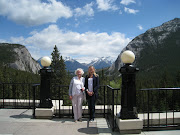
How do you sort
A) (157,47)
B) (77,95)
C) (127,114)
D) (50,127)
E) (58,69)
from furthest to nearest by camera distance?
(157,47), (58,69), (77,95), (50,127), (127,114)

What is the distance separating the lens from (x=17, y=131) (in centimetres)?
396

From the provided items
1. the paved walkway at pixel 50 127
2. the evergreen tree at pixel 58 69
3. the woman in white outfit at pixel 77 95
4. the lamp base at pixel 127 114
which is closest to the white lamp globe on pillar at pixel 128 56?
the lamp base at pixel 127 114

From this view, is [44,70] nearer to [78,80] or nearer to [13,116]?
[78,80]

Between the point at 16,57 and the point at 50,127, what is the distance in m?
123

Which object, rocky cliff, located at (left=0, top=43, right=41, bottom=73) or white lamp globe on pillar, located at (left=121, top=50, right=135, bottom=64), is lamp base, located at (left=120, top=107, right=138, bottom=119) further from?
rocky cliff, located at (left=0, top=43, right=41, bottom=73)

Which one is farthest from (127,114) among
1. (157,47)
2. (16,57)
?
(157,47)

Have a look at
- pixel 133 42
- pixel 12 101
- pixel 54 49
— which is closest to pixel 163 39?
pixel 133 42

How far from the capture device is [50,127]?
4219 mm

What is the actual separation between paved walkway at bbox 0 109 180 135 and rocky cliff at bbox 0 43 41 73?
112151 mm

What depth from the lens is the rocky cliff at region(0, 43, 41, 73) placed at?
109312mm

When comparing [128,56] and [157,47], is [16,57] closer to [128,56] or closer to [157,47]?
[157,47]

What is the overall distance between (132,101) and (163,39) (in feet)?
545

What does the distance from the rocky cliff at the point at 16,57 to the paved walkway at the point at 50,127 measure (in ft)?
368

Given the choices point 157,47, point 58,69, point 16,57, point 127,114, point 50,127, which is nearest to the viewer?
point 127,114
